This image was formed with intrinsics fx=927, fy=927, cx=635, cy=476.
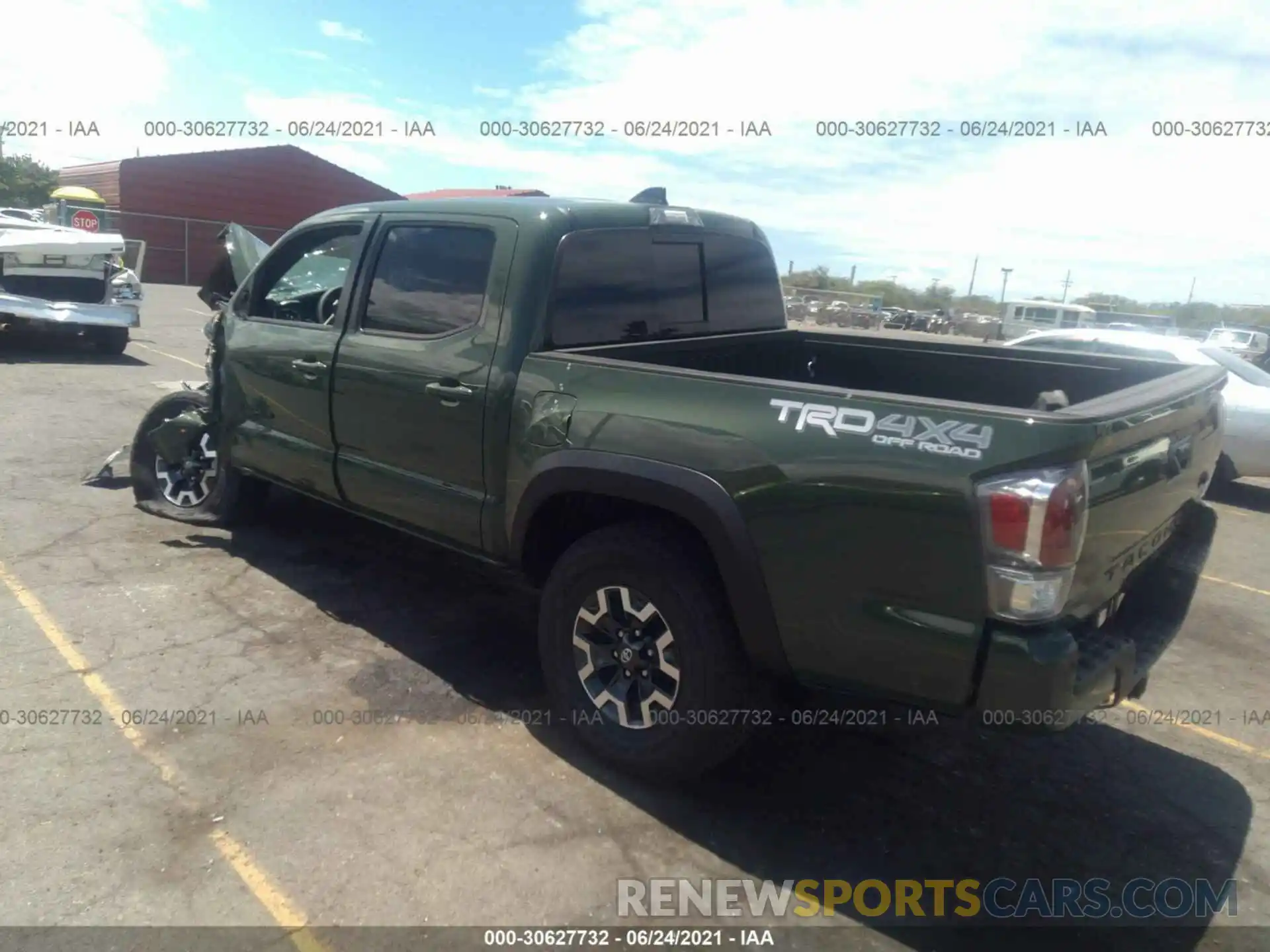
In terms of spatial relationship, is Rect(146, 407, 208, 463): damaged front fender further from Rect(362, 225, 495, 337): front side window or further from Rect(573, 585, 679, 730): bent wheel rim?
Rect(573, 585, 679, 730): bent wheel rim

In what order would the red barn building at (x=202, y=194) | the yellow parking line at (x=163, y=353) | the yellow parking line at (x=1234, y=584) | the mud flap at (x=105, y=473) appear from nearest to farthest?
the yellow parking line at (x=1234, y=584)
the mud flap at (x=105, y=473)
the yellow parking line at (x=163, y=353)
the red barn building at (x=202, y=194)

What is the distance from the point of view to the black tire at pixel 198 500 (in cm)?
551

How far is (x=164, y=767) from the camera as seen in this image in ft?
10.7

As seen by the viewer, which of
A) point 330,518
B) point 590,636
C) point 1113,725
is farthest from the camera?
A: point 330,518

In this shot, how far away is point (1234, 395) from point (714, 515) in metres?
7.38

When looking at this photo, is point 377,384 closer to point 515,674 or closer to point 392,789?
point 515,674

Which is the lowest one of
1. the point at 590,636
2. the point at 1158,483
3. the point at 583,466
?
the point at 590,636

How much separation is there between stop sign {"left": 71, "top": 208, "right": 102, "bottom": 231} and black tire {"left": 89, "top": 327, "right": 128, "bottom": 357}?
14.2m

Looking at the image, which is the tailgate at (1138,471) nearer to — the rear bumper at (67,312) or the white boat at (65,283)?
the white boat at (65,283)

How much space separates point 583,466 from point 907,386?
1946mm

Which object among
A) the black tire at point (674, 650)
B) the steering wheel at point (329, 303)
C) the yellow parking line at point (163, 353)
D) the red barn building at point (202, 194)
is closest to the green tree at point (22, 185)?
the red barn building at point (202, 194)

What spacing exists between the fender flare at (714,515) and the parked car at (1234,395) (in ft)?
20.4

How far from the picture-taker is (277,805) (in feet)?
10.1

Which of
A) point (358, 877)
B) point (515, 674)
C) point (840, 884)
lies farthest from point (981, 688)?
Answer: point (515, 674)
